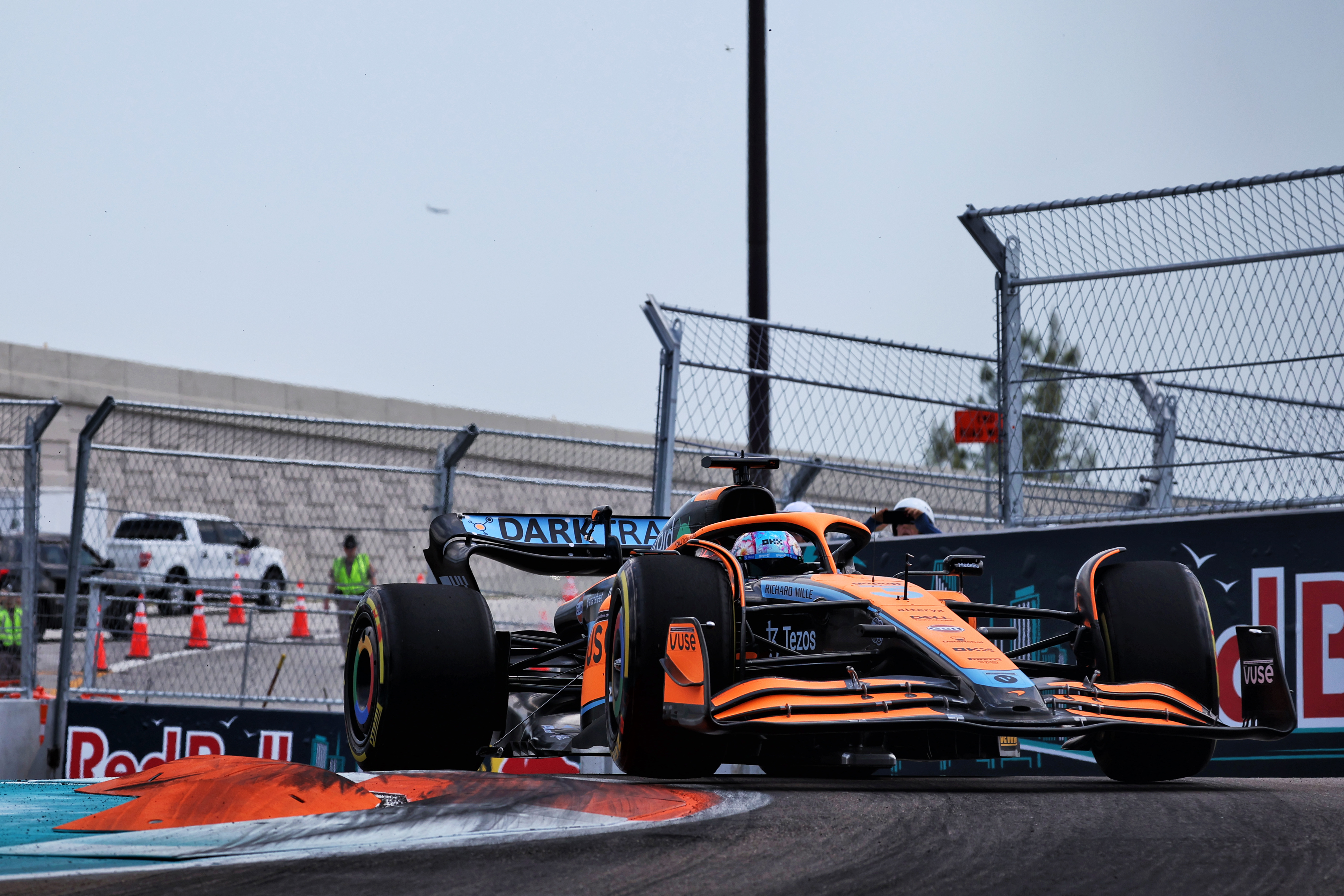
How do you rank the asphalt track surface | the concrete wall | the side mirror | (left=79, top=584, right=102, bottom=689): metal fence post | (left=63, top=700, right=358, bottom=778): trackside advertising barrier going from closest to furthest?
the asphalt track surface, the side mirror, (left=63, top=700, right=358, bottom=778): trackside advertising barrier, (left=79, top=584, right=102, bottom=689): metal fence post, the concrete wall

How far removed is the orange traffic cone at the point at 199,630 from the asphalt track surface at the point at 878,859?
19.5ft

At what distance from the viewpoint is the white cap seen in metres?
8.39

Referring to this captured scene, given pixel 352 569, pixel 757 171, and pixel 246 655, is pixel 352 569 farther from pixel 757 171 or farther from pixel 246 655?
pixel 757 171

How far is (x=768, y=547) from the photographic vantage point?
6195 mm

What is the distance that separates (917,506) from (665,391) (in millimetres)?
1530

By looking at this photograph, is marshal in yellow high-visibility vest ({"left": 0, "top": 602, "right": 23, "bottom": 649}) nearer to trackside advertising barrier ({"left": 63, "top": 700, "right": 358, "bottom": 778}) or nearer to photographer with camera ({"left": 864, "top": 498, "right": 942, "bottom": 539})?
trackside advertising barrier ({"left": 63, "top": 700, "right": 358, "bottom": 778})

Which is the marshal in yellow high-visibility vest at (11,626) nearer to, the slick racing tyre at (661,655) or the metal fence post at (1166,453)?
the slick racing tyre at (661,655)

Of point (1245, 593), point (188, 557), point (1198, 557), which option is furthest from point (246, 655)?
point (1245, 593)

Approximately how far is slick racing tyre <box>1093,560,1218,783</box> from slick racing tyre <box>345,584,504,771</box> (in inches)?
96.2

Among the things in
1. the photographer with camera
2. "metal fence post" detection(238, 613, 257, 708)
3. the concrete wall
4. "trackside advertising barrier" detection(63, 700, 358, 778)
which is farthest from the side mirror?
the concrete wall

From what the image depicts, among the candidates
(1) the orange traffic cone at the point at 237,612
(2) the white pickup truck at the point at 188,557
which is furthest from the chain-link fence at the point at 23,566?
(1) the orange traffic cone at the point at 237,612

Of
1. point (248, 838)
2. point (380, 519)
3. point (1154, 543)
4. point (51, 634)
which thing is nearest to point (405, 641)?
point (248, 838)

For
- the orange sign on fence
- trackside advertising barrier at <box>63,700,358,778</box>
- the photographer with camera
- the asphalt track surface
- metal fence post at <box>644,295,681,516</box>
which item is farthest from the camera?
trackside advertising barrier at <box>63,700,358,778</box>

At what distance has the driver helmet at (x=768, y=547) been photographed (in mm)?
6184
